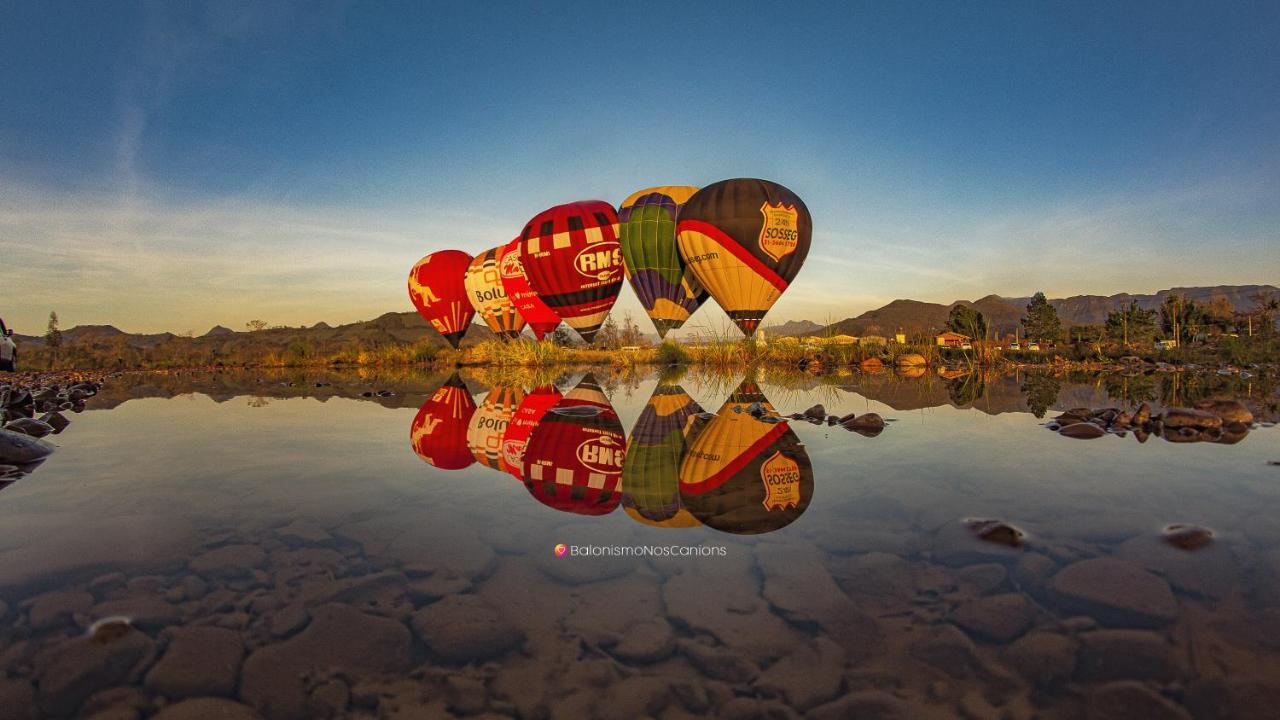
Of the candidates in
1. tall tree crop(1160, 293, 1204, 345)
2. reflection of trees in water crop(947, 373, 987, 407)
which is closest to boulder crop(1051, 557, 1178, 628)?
reflection of trees in water crop(947, 373, 987, 407)

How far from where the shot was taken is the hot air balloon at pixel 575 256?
2164cm

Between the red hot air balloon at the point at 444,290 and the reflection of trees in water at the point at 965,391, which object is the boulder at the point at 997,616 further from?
the red hot air balloon at the point at 444,290

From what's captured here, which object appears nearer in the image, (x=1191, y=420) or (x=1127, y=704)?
(x=1127, y=704)

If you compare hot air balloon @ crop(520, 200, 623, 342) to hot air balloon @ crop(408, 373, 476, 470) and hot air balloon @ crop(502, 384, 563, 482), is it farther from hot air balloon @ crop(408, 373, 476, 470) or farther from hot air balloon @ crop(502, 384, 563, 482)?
hot air balloon @ crop(408, 373, 476, 470)

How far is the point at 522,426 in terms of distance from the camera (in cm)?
728

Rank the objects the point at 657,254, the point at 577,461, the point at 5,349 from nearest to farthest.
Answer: the point at 577,461 < the point at 5,349 < the point at 657,254

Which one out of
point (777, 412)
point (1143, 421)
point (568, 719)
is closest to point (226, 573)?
point (568, 719)

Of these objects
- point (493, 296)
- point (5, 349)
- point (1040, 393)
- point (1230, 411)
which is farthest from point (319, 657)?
point (493, 296)

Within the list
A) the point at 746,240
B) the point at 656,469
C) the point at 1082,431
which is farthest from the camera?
the point at 746,240

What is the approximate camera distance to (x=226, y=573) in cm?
271

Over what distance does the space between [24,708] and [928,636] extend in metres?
2.75

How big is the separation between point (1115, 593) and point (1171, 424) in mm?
5781

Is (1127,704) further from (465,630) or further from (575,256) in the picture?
(575,256)

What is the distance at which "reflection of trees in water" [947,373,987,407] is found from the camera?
985cm
